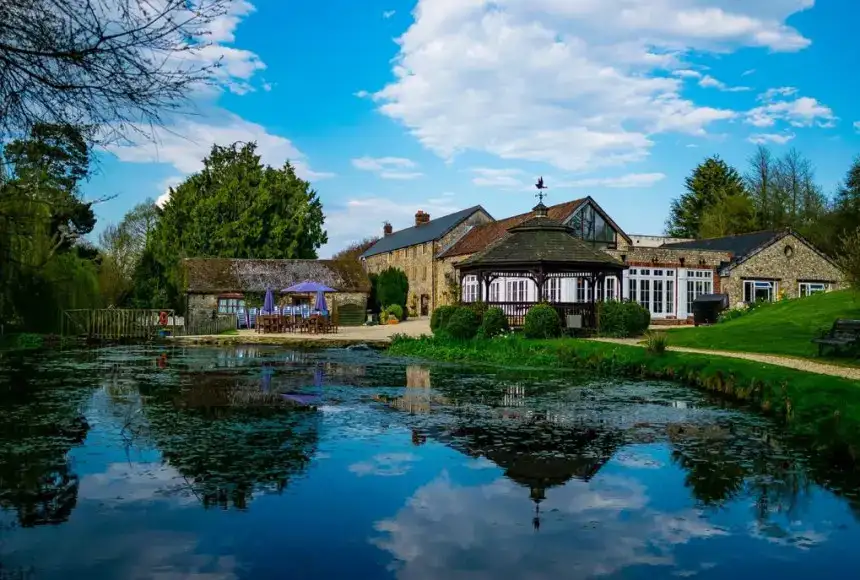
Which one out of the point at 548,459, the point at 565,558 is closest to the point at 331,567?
the point at 565,558

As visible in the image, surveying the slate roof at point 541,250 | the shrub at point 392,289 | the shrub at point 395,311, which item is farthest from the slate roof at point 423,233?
the slate roof at point 541,250

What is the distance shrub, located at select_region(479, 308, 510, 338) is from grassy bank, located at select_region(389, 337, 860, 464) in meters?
0.77

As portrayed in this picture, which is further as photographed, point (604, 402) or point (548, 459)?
point (604, 402)

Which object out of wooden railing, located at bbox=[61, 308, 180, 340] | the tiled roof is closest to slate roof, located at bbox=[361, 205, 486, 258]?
the tiled roof

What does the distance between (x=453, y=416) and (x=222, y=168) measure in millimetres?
48804

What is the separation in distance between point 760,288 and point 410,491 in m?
32.4

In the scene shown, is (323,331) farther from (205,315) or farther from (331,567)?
(331,567)

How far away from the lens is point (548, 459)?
751 centimetres

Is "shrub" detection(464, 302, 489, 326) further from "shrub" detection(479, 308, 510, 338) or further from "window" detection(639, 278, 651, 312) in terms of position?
"window" detection(639, 278, 651, 312)

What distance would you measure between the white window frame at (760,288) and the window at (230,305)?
80.0 feet

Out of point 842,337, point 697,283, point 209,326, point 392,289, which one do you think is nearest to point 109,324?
point 209,326

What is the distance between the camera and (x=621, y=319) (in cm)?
2262

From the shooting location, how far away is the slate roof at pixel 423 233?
45375mm

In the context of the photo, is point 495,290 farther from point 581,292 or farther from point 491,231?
point 491,231
